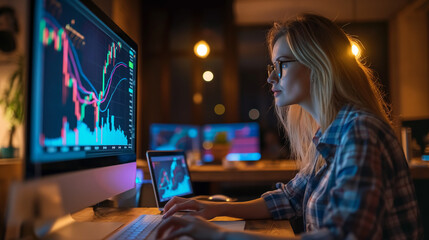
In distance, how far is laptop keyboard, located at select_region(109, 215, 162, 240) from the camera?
2.80ft

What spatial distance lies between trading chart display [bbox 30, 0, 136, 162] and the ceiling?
4443 millimetres

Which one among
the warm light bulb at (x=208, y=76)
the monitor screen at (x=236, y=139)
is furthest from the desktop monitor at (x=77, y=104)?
the warm light bulb at (x=208, y=76)

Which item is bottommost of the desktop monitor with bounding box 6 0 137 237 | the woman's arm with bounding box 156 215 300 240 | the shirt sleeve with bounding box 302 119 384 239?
the woman's arm with bounding box 156 215 300 240

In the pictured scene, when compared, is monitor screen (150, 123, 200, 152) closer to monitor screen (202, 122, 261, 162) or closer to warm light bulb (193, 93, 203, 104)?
monitor screen (202, 122, 261, 162)

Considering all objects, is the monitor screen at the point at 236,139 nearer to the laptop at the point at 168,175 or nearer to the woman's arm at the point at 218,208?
the laptop at the point at 168,175

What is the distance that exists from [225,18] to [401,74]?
2810 millimetres

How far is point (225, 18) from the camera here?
516cm

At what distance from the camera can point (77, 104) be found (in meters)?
0.82

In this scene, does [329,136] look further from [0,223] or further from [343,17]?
[343,17]

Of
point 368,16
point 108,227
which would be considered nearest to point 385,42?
point 368,16

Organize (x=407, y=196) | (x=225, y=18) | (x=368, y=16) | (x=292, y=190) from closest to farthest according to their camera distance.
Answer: (x=407, y=196) < (x=292, y=190) < (x=225, y=18) < (x=368, y=16)

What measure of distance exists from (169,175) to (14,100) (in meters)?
0.60

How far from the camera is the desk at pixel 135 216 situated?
1.03 meters

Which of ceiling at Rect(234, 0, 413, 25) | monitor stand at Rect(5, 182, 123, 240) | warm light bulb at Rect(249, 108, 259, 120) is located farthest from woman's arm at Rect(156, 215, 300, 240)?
warm light bulb at Rect(249, 108, 259, 120)
